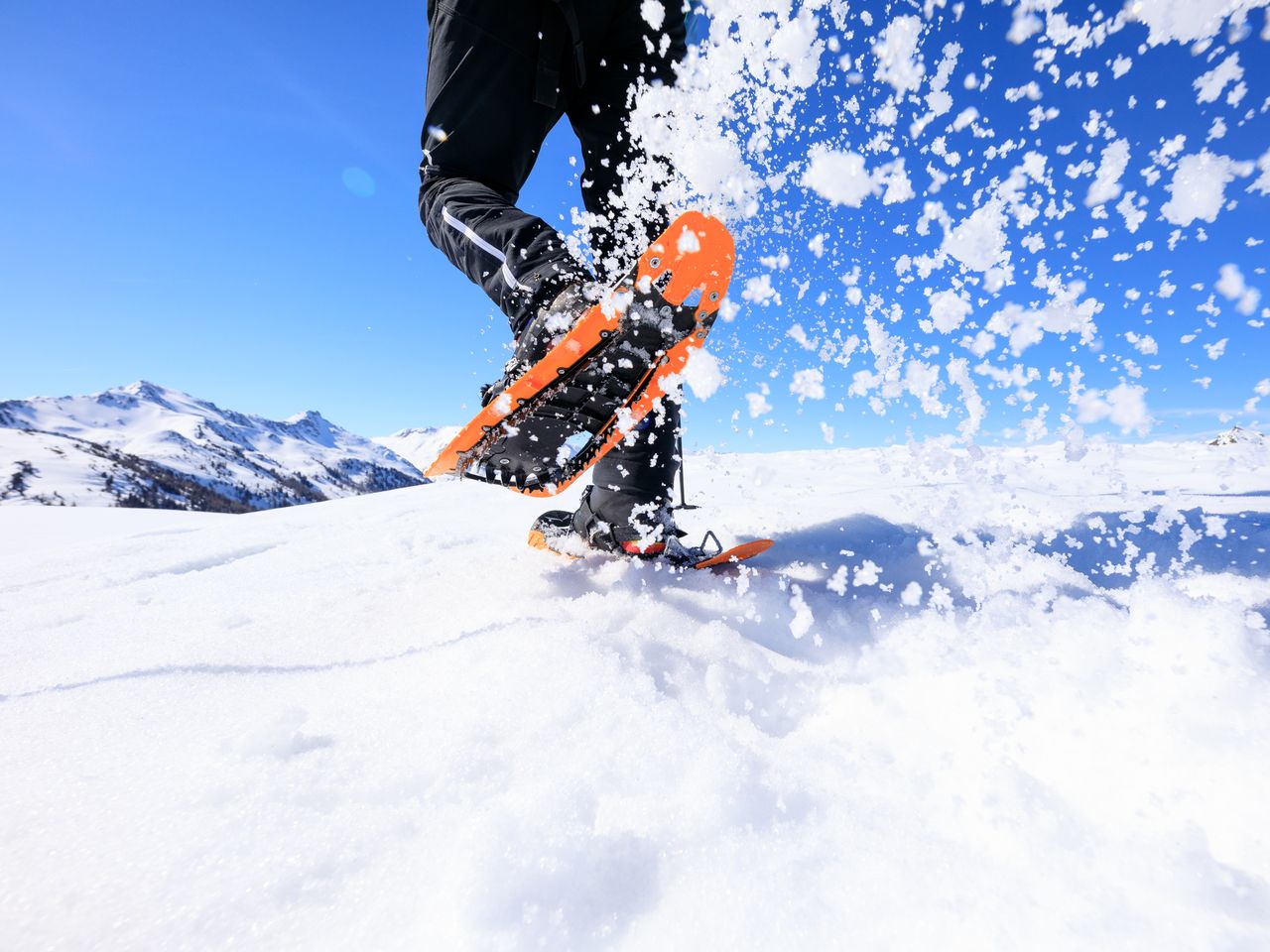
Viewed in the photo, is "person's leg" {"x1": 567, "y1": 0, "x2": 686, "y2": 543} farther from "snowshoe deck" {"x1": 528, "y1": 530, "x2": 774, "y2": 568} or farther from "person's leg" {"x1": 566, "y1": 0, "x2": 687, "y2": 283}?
"snowshoe deck" {"x1": 528, "y1": 530, "x2": 774, "y2": 568}

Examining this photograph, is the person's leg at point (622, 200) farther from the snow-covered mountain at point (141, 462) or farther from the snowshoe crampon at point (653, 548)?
the snow-covered mountain at point (141, 462)

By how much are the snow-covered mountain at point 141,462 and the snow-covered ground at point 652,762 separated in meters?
112

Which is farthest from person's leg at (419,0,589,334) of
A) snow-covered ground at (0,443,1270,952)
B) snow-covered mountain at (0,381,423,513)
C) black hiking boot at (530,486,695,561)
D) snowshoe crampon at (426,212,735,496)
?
snow-covered mountain at (0,381,423,513)

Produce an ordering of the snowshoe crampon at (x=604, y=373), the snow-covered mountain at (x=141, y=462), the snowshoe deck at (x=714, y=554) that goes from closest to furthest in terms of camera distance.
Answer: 1. the snowshoe crampon at (x=604, y=373)
2. the snowshoe deck at (x=714, y=554)
3. the snow-covered mountain at (x=141, y=462)

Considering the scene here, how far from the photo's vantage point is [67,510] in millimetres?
5305

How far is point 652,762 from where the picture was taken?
36.5 inches

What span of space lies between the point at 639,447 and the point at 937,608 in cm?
106

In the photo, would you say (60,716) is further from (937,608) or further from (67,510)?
(67,510)

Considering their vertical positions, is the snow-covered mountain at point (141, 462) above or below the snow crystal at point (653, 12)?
above

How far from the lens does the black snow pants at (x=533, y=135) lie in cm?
169

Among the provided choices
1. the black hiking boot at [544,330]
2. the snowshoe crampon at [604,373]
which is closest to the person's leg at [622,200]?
the snowshoe crampon at [604,373]

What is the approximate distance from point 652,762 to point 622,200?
6.46 feet

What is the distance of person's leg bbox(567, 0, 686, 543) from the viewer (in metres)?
2.09

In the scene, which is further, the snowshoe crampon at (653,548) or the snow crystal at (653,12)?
the snow crystal at (653,12)
